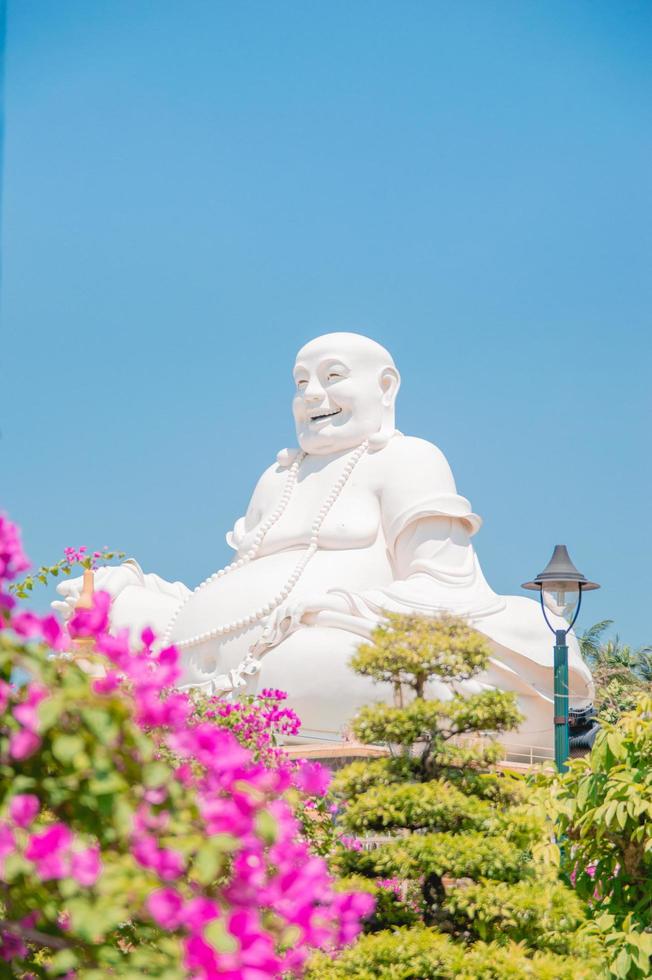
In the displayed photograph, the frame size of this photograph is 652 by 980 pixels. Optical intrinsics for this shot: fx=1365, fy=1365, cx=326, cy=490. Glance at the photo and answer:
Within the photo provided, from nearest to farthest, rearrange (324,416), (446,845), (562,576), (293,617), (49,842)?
(49,842) → (446,845) → (562,576) → (293,617) → (324,416)

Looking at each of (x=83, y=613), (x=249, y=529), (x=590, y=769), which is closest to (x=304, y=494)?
(x=249, y=529)

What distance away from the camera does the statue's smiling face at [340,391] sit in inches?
535

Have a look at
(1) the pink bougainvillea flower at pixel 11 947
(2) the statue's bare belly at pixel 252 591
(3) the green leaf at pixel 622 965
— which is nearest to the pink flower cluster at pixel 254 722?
(3) the green leaf at pixel 622 965

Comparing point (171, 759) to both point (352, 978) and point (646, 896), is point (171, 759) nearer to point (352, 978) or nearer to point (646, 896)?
point (352, 978)

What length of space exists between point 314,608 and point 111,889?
10126mm

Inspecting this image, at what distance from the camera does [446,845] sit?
17.4 feet

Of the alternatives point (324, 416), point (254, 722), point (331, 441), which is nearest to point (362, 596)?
point (331, 441)

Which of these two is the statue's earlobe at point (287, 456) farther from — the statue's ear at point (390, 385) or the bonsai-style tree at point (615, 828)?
the bonsai-style tree at point (615, 828)

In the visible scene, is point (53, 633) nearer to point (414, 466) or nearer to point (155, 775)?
point (155, 775)

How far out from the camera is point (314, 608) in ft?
40.1

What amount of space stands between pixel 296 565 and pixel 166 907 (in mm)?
10842

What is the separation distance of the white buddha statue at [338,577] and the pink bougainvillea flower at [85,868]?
30.6 feet

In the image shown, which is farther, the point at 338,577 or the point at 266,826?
the point at 338,577

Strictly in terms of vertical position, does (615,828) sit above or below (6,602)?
above
